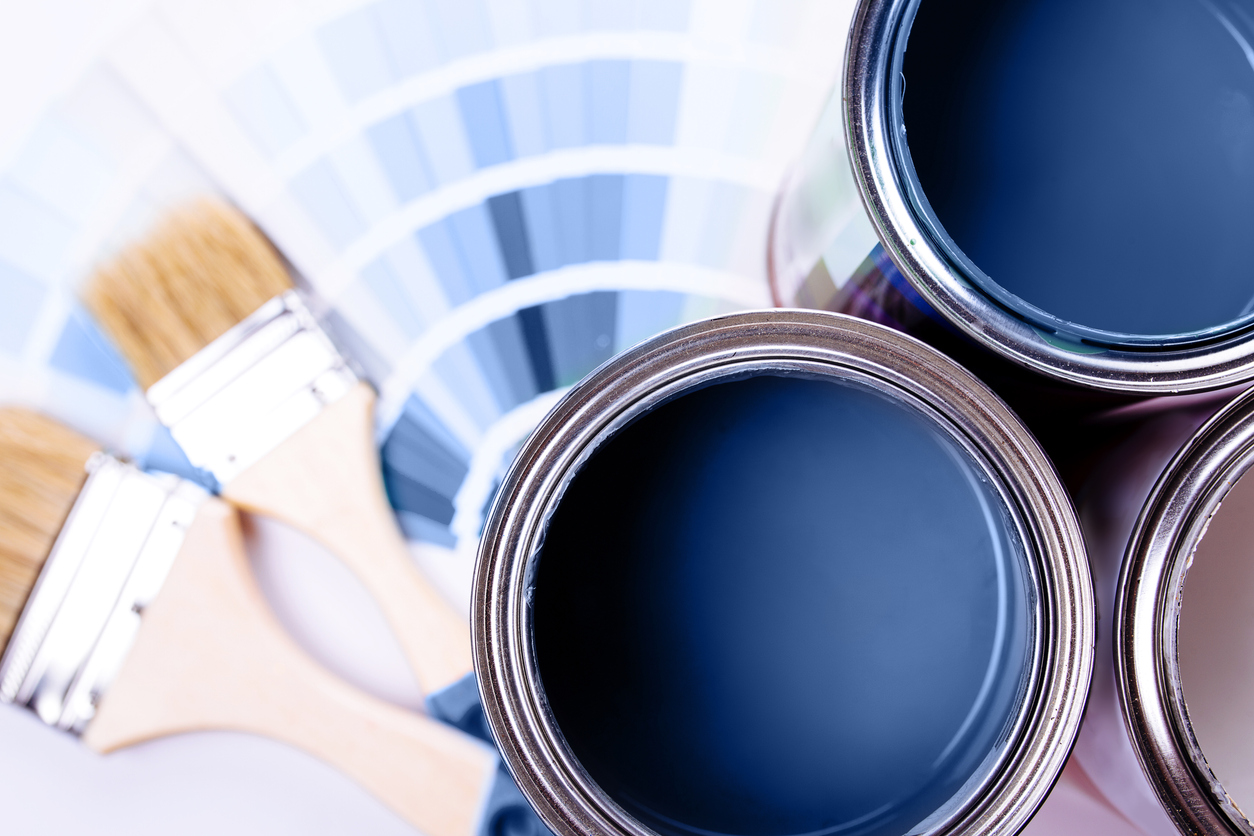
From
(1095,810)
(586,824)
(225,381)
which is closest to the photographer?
(586,824)

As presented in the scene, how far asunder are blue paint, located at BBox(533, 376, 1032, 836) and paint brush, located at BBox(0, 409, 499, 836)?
0.95ft

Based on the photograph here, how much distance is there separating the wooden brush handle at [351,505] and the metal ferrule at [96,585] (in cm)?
6

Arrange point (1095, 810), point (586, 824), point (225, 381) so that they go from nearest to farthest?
point (586, 824) < point (1095, 810) < point (225, 381)

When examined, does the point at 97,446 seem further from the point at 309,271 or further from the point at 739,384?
the point at 739,384

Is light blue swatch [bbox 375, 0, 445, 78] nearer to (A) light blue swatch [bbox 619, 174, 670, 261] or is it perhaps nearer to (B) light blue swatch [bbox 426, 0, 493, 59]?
(B) light blue swatch [bbox 426, 0, 493, 59]

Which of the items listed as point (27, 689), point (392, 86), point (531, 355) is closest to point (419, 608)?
point (531, 355)

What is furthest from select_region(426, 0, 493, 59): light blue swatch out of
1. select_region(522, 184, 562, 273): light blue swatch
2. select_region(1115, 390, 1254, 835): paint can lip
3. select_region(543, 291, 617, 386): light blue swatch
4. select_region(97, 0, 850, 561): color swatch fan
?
select_region(1115, 390, 1254, 835): paint can lip

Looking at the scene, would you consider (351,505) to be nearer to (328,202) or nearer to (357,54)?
(328,202)

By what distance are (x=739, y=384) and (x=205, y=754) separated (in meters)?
0.62

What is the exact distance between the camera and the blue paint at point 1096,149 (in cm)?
53

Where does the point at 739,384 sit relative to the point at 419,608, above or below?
above

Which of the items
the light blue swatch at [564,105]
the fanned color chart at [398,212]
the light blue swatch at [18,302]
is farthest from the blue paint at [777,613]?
the light blue swatch at [18,302]

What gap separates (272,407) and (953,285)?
575 millimetres

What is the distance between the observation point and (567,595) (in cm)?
52
